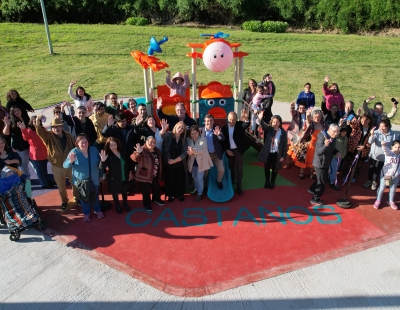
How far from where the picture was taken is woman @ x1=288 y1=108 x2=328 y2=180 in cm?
694

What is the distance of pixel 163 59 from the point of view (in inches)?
781

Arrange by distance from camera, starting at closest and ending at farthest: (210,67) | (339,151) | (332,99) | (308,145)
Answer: (339,151) → (308,145) → (210,67) → (332,99)

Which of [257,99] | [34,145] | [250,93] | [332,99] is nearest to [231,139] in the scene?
[257,99]

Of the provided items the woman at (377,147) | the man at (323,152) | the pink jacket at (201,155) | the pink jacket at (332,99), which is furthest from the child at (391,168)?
the pink jacket at (201,155)

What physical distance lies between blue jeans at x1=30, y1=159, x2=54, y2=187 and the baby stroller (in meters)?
1.15

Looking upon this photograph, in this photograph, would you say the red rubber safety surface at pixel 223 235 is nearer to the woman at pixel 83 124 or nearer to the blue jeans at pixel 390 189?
the blue jeans at pixel 390 189

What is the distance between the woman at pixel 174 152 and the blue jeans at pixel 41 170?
2.49m

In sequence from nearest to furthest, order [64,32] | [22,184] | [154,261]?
[154,261]
[22,184]
[64,32]

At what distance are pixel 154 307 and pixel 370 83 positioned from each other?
14.8 meters

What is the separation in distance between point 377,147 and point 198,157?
3376 mm

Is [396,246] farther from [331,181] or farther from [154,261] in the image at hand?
[154,261]

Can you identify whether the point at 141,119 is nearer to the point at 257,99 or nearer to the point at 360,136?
the point at 257,99

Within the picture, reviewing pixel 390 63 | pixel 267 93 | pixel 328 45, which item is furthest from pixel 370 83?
pixel 267 93

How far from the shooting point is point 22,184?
18.2 ft
